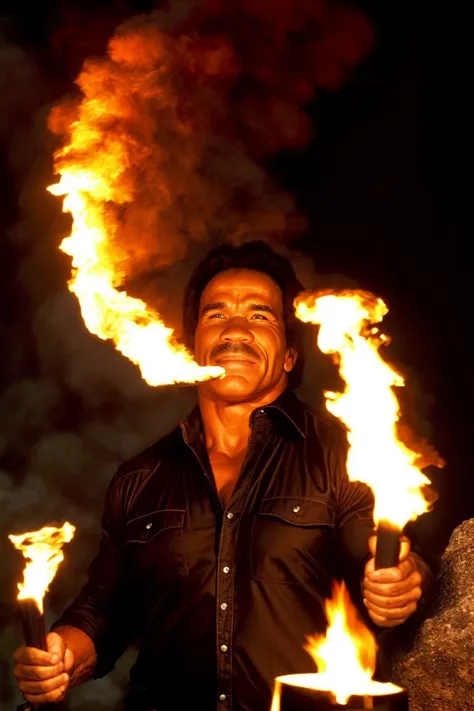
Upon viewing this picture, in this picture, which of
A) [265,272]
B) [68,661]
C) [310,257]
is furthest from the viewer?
[310,257]

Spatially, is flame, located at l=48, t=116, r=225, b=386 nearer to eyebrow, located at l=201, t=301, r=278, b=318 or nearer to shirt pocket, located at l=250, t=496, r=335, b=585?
eyebrow, located at l=201, t=301, r=278, b=318

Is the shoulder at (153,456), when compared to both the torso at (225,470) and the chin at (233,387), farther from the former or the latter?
the chin at (233,387)

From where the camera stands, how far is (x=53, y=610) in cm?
534

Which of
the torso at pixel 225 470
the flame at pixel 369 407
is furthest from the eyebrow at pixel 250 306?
the torso at pixel 225 470

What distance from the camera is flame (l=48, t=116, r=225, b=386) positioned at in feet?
13.9

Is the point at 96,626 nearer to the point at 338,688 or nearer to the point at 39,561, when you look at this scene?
the point at 39,561

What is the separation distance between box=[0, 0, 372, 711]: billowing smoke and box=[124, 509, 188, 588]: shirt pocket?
4.63ft

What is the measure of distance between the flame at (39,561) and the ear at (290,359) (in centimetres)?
163

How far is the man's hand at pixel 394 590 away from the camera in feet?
9.32

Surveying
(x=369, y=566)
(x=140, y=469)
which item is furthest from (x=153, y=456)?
(x=369, y=566)

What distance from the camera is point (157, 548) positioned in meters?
3.79

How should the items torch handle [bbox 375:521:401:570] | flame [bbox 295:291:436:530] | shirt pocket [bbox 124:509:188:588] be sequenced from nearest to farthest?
torch handle [bbox 375:521:401:570], flame [bbox 295:291:436:530], shirt pocket [bbox 124:509:188:588]

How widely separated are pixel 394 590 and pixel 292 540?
82 cm

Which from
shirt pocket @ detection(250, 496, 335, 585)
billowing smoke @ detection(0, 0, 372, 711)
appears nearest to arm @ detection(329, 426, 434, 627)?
shirt pocket @ detection(250, 496, 335, 585)
